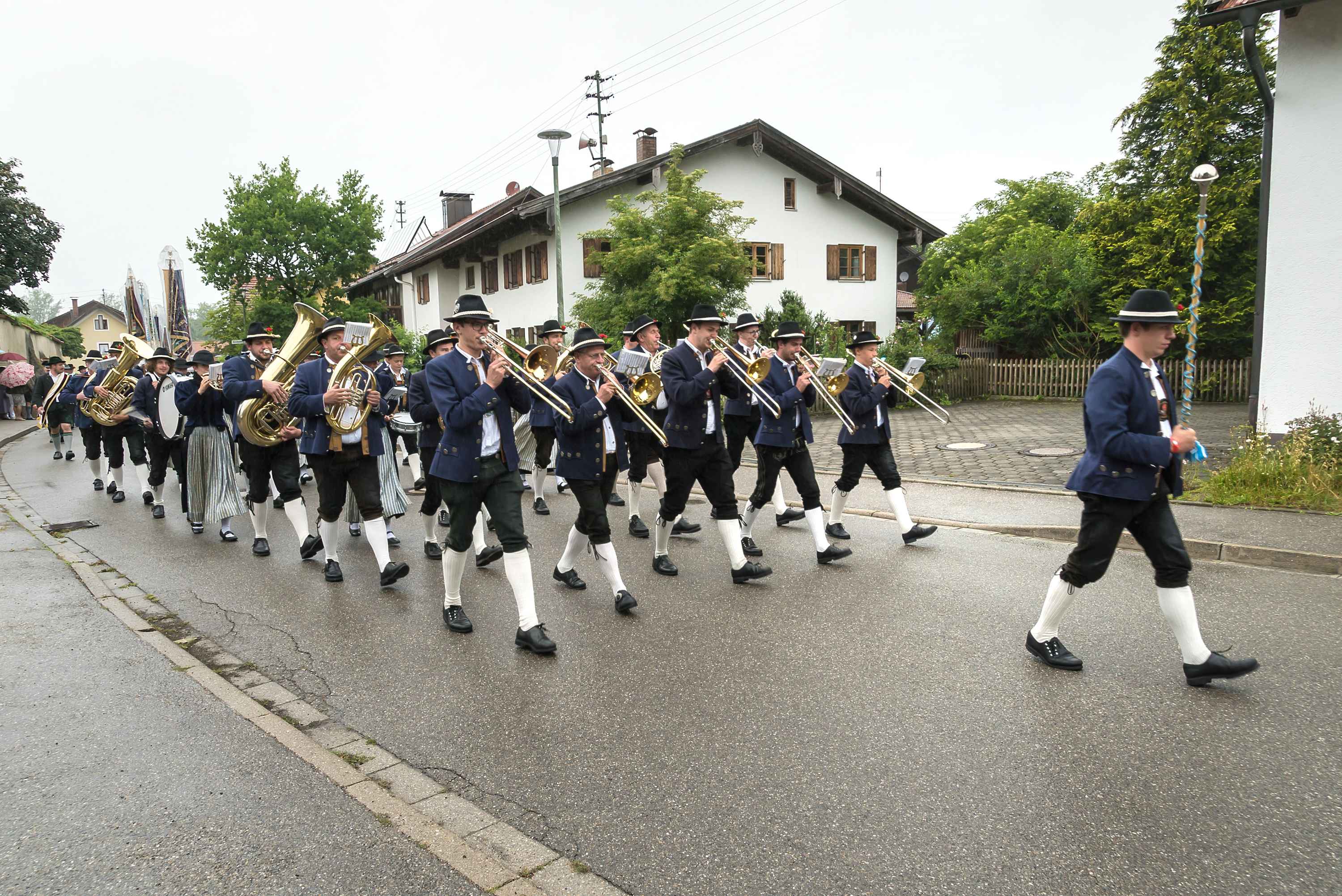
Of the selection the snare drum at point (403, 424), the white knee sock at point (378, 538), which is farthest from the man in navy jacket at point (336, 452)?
the snare drum at point (403, 424)

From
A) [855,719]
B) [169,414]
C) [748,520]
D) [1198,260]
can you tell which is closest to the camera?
[855,719]

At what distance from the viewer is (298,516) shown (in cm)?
803

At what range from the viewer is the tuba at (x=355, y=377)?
6.71m

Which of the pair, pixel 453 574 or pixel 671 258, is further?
pixel 671 258

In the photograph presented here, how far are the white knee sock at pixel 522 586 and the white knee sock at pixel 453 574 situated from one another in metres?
0.51

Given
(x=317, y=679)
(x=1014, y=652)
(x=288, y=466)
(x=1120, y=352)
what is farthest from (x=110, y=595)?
(x=1120, y=352)

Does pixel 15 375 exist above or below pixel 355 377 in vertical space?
below

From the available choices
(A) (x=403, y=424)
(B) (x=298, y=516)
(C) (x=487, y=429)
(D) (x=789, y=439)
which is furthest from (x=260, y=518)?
(D) (x=789, y=439)

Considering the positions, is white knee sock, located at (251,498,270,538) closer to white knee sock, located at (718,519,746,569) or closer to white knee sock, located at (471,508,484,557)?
white knee sock, located at (471,508,484,557)

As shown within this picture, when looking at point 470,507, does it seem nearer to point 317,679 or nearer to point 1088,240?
point 317,679

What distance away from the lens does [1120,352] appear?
458 centimetres

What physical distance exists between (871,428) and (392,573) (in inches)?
159

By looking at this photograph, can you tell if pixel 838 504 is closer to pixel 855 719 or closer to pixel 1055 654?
pixel 1055 654

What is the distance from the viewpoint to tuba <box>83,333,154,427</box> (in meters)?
11.0
